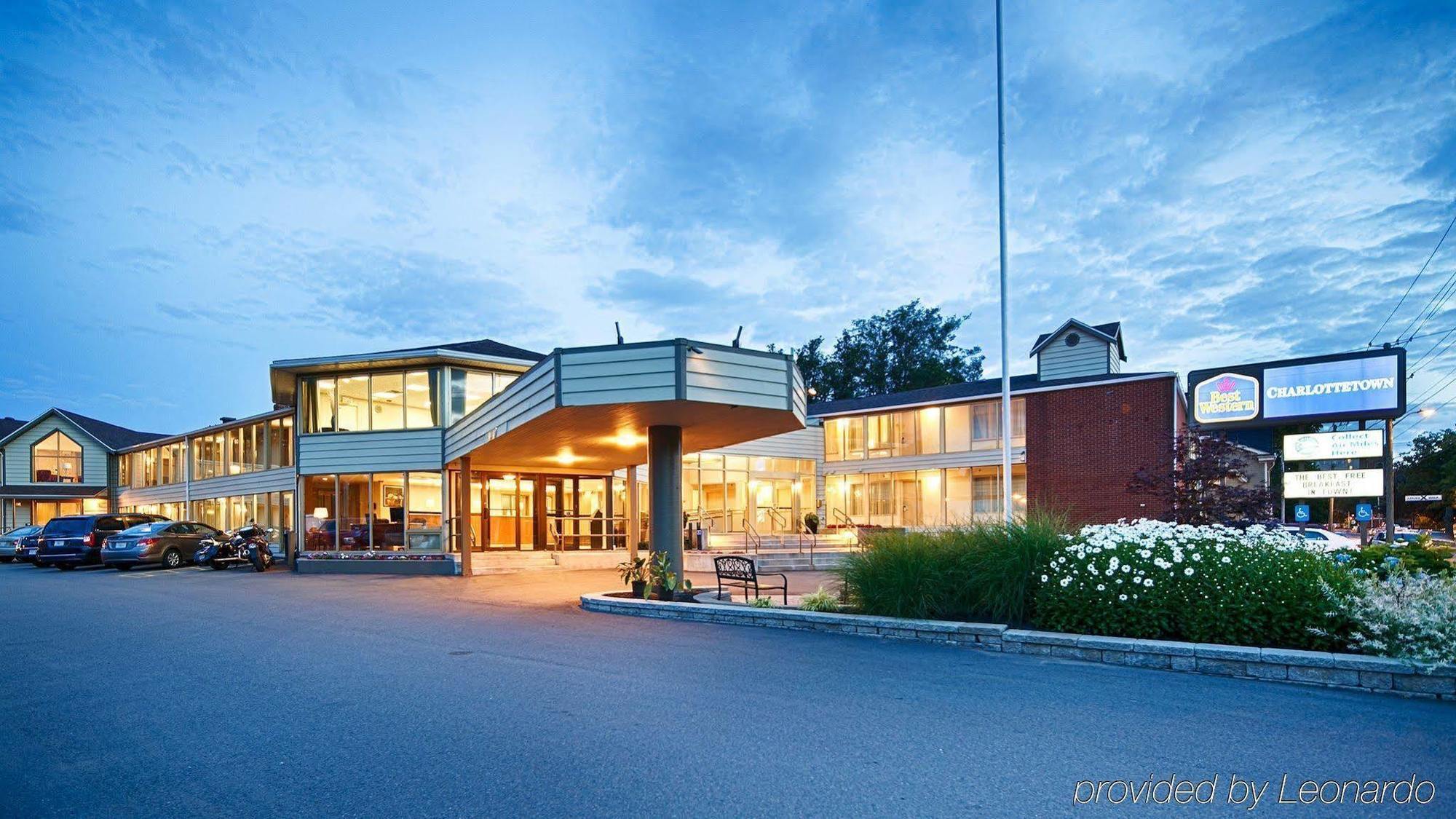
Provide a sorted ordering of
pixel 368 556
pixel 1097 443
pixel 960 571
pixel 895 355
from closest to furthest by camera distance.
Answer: pixel 960 571 → pixel 368 556 → pixel 1097 443 → pixel 895 355

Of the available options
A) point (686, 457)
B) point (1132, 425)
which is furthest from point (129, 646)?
point (1132, 425)

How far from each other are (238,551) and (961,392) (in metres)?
24.1

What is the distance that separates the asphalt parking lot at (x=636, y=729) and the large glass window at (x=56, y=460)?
40.2m

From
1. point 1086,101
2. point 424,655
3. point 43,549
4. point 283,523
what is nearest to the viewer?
point 424,655

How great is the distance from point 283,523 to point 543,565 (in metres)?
11.0

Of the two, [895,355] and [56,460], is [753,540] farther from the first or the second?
[56,460]

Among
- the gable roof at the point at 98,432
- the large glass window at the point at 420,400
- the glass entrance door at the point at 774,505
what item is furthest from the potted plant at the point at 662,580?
the gable roof at the point at 98,432

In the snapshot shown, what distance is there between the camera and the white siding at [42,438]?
41.5 m

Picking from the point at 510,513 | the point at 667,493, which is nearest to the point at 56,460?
the point at 510,513

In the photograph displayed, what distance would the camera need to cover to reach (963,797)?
446 cm

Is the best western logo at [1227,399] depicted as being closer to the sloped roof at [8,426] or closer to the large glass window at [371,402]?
the large glass window at [371,402]

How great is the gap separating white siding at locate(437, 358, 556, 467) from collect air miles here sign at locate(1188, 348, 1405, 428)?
62.1 ft

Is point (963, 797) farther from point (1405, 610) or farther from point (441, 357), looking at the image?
point (441, 357)

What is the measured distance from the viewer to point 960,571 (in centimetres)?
1008
